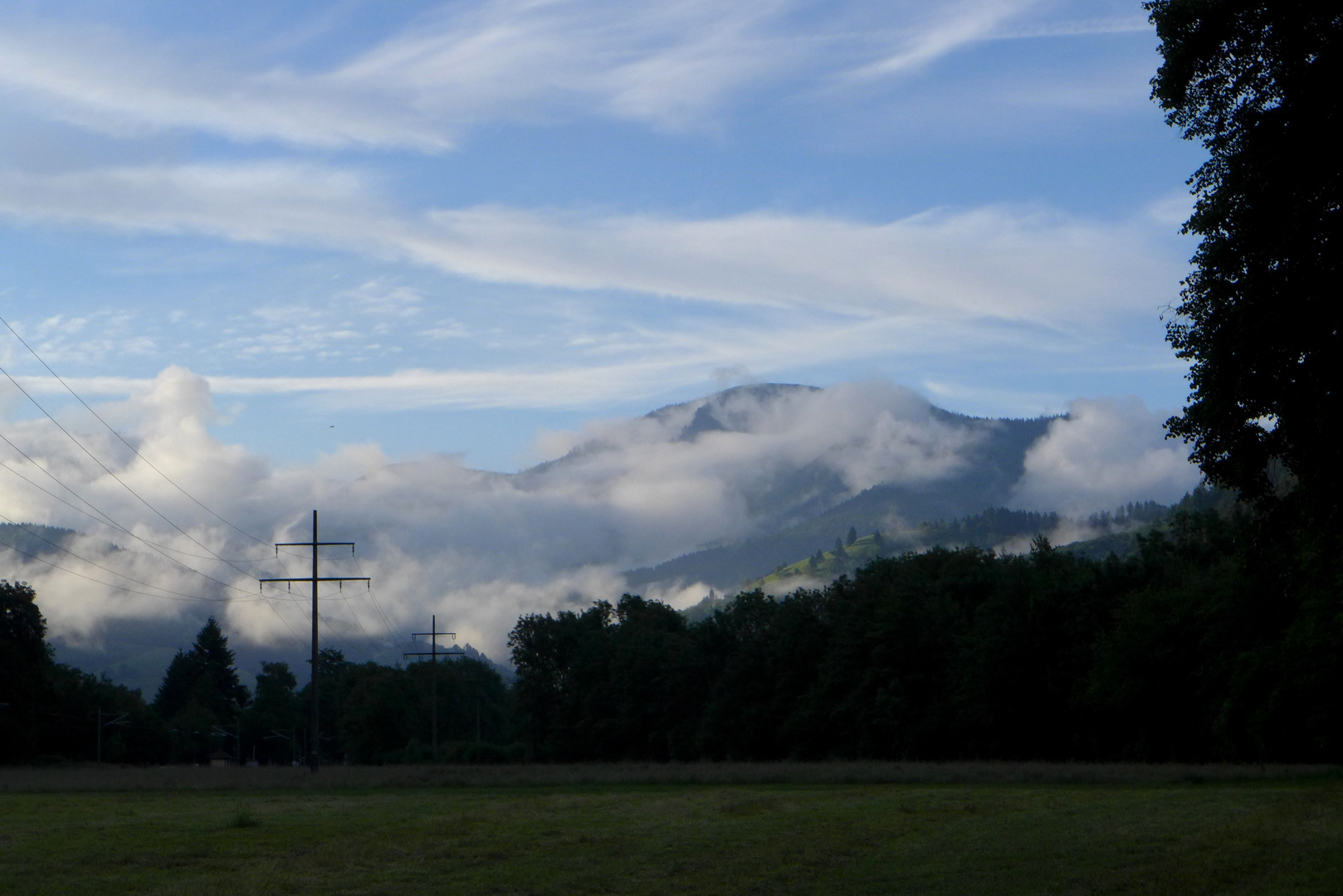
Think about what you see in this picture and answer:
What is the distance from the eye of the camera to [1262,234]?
51.3 feet

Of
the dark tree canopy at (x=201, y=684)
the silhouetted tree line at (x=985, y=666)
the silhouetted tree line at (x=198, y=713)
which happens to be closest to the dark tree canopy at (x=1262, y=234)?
the silhouetted tree line at (x=985, y=666)

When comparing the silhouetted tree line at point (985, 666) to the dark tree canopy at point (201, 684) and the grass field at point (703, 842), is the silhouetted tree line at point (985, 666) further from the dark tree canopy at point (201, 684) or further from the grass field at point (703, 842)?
the dark tree canopy at point (201, 684)

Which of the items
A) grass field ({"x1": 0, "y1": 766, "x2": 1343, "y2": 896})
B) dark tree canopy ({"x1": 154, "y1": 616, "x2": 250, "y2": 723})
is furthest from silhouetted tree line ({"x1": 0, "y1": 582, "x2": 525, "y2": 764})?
grass field ({"x1": 0, "y1": 766, "x2": 1343, "y2": 896})

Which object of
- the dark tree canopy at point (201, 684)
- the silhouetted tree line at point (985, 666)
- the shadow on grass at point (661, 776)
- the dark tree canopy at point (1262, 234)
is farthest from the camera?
the dark tree canopy at point (201, 684)

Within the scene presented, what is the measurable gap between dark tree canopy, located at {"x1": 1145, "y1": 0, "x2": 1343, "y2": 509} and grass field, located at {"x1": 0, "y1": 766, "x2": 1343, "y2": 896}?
5.46 meters

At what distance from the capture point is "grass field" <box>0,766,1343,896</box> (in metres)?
16.0

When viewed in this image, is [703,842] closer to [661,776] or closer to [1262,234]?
[1262,234]

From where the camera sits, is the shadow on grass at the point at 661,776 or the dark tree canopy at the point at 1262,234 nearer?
the dark tree canopy at the point at 1262,234

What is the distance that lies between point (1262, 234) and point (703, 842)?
1293 centimetres

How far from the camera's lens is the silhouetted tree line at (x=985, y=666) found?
178 feet

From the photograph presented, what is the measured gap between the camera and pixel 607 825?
2492 centimetres

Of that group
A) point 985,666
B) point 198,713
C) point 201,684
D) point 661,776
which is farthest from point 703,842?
point 201,684

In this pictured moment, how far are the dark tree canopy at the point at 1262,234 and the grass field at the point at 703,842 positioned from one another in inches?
215

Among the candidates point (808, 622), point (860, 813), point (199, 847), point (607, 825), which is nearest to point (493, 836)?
point (607, 825)
